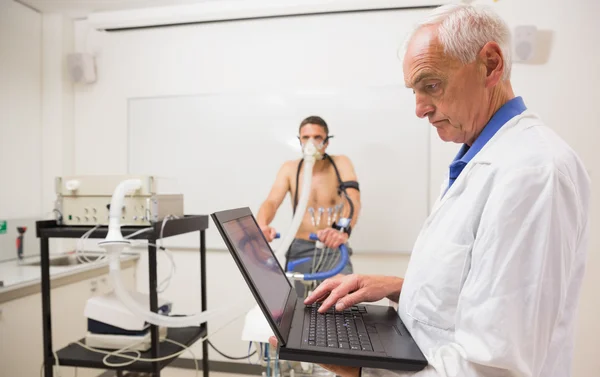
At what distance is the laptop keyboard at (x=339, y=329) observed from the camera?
71cm

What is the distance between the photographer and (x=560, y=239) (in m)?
0.55

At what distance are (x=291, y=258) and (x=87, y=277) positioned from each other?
133 cm

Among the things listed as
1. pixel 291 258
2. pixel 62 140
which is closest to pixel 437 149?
pixel 291 258

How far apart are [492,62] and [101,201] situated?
1.44 m

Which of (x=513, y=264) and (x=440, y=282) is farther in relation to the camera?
(x=440, y=282)

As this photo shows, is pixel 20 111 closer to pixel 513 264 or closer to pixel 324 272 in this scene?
pixel 324 272

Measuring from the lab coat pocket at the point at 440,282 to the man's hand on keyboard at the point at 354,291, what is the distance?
0.20 metres

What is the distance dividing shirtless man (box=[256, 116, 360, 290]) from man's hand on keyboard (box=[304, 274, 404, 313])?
3.69 feet

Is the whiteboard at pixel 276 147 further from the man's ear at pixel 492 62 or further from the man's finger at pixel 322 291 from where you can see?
the man's ear at pixel 492 62

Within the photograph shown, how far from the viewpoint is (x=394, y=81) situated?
2535 mm

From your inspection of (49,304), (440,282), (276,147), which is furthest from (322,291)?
(276,147)

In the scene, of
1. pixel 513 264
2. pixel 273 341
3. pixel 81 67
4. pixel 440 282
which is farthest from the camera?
pixel 81 67

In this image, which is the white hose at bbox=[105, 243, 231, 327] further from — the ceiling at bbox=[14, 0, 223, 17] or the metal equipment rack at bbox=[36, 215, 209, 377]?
the ceiling at bbox=[14, 0, 223, 17]

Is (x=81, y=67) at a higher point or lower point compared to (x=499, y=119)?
higher
